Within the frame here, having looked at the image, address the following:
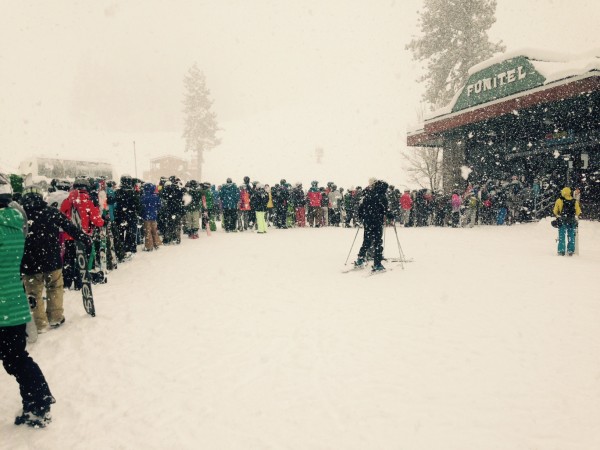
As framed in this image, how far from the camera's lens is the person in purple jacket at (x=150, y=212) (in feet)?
33.8

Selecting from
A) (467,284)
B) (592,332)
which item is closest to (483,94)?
(467,284)

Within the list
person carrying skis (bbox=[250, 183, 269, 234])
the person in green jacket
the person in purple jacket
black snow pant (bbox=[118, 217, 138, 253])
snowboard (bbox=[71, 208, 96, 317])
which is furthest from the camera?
person carrying skis (bbox=[250, 183, 269, 234])

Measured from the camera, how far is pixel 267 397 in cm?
322

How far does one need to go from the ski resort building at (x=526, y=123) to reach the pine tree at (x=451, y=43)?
10.1m

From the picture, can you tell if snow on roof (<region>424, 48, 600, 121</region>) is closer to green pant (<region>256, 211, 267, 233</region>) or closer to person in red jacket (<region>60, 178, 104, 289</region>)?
green pant (<region>256, 211, 267, 233</region>)

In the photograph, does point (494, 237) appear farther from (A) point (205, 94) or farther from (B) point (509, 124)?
(A) point (205, 94)

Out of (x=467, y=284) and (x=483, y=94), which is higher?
(x=483, y=94)

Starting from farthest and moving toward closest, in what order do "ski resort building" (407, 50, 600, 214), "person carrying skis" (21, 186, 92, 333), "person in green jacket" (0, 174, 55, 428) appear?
"ski resort building" (407, 50, 600, 214) → "person carrying skis" (21, 186, 92, 333) → "person in green jacket" (0, 174, 55, 428)

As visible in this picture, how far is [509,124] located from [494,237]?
796 centimetres

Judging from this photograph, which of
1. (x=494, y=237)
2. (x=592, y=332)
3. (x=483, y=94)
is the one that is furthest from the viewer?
(x=483, y=94)

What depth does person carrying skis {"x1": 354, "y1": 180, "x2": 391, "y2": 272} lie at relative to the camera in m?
7.91

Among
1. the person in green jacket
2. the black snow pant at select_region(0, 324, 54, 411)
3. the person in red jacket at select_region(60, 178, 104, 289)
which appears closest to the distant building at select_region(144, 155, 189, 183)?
the person in red jacket at select_region(60, 178, 104, 289)

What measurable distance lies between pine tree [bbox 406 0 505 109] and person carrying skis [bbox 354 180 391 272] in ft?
79.0

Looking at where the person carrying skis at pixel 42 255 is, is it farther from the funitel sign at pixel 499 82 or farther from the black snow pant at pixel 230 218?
the funitel sign at pixel 499 82
